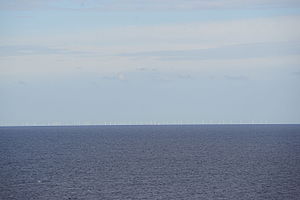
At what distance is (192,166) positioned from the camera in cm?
11138

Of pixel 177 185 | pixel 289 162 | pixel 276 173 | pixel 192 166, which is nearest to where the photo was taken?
pixel 177 185

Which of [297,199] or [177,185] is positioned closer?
[297,199]

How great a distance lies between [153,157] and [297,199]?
6828cm

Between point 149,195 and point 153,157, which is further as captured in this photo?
point 153,157

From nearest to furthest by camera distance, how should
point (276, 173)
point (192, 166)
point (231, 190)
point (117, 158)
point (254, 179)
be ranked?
1. point (231, 190)
2. point (254, 179)
3. point (276, 173)
4. point (192, 166)
5. point (117, 158)

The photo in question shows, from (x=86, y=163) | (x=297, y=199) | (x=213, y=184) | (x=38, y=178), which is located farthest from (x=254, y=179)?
(x=86, y=163)

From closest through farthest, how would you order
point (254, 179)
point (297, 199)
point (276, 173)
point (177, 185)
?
point (297, 199), point (177, 185), point (254, 179), point (276, 173)

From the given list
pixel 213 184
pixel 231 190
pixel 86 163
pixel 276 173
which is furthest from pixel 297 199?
pixel 86 163

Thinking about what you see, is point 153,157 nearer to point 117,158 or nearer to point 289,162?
point 117,158

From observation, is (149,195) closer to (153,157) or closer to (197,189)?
(197,189)

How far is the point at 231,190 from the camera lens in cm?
7750

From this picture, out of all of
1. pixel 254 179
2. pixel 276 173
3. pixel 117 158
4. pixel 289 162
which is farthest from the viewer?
pixel 117 158

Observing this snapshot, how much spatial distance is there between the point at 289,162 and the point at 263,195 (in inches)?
1997

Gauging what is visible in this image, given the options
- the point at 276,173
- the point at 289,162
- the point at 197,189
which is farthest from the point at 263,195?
the point at 289,162
